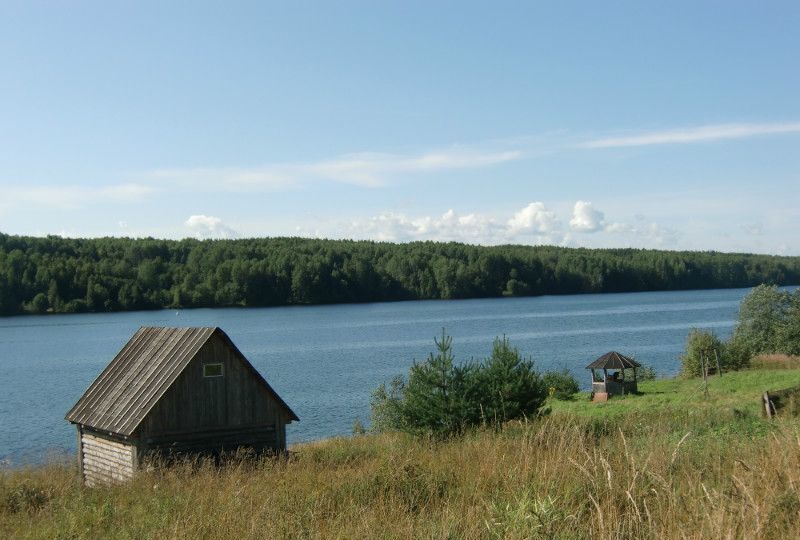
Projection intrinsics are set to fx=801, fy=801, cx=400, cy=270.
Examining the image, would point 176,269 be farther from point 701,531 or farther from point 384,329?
→ point 701,531

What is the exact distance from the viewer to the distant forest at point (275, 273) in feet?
422

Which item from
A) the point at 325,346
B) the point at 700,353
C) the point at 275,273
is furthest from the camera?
the point at 275,273

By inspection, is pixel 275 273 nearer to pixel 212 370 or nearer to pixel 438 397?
pixel 212 370

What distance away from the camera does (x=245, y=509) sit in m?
7.36

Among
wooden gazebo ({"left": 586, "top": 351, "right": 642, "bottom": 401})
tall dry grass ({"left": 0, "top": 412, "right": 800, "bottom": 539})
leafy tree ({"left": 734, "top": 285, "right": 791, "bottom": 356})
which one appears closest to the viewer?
tall dry grass ({"left": 0, "top": 412, "right": 800, "bottom": 539})

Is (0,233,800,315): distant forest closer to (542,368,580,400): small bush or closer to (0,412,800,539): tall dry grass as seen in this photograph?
(542,368,580,400): small bush

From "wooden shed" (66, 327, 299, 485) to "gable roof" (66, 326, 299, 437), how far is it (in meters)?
0.03

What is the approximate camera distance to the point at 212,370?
18.0 m

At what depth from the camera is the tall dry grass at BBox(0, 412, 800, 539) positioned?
4.71 m

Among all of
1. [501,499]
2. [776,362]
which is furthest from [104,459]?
[776,362]

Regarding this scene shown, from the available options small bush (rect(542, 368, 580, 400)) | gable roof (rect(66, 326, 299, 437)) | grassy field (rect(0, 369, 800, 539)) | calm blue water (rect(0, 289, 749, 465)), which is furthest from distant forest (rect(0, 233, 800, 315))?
grassy field (rect(0, 369, 800, 539))

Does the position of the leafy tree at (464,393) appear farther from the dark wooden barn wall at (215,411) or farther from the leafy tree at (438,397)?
the dark wooden barn wall at (215,411)

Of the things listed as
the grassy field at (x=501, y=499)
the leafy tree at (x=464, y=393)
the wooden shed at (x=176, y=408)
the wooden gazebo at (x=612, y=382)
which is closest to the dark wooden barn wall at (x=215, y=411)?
the wooden shed at (x=176, y=408)

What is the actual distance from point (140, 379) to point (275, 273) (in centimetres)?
12817
